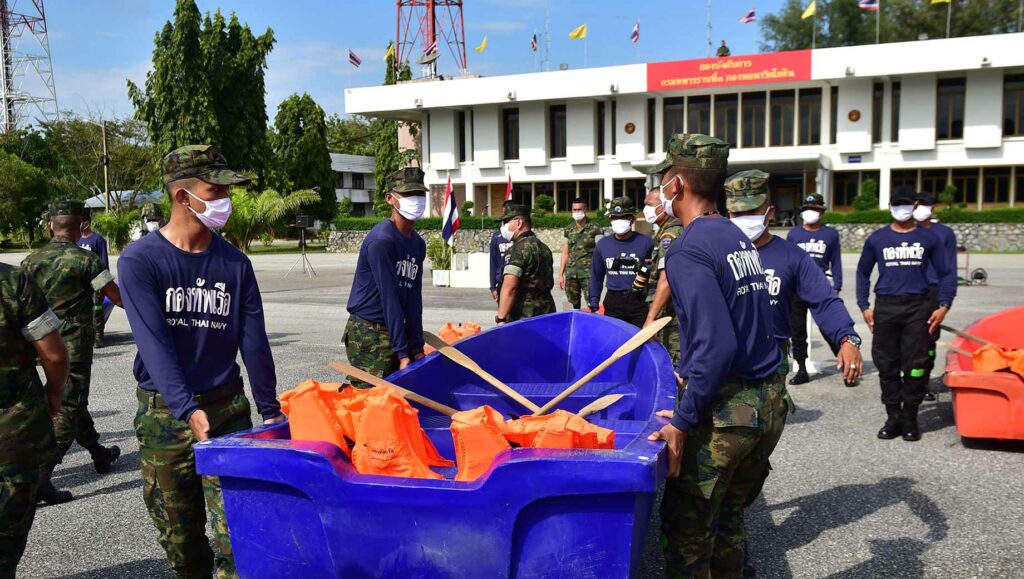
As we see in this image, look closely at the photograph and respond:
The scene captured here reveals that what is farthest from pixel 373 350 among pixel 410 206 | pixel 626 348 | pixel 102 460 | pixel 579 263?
pixel 579 263

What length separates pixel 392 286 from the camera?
5.12m

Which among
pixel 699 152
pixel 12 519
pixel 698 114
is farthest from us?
pixel 698 114

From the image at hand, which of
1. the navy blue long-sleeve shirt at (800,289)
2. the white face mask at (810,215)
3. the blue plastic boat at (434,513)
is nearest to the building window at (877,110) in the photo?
the white face mask at (810,215)

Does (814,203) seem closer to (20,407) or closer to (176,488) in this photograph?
(176,488)

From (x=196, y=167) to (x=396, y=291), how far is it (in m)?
1.89

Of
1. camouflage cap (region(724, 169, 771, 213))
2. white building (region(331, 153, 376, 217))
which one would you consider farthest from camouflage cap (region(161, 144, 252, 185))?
white building (region(331, 153, 376, 217))

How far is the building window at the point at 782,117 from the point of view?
3644 centimetres

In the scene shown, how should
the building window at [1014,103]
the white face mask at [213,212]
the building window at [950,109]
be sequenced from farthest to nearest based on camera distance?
the building window at [950,109], the building window at [1014,103], the white face mask at [213,212]

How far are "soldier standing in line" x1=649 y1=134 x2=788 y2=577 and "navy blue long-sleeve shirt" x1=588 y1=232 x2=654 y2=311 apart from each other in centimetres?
517

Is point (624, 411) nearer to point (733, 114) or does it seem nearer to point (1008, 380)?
point (1008, 380)

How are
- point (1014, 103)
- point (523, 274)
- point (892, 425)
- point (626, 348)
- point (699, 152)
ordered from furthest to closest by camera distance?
point (1014, 103) < point (523, 274) < point (892, 425) < point (626, 348) < point (699, 152)

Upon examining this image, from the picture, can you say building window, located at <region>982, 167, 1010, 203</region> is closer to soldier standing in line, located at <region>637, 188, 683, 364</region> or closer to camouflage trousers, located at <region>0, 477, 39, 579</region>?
soldier standing in line, located at <region>637, 188, 683, 364</region>

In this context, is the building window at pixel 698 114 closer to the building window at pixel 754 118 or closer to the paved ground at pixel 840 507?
the building window at pixel 754 118

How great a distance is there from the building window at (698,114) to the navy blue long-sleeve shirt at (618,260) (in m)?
30.7
